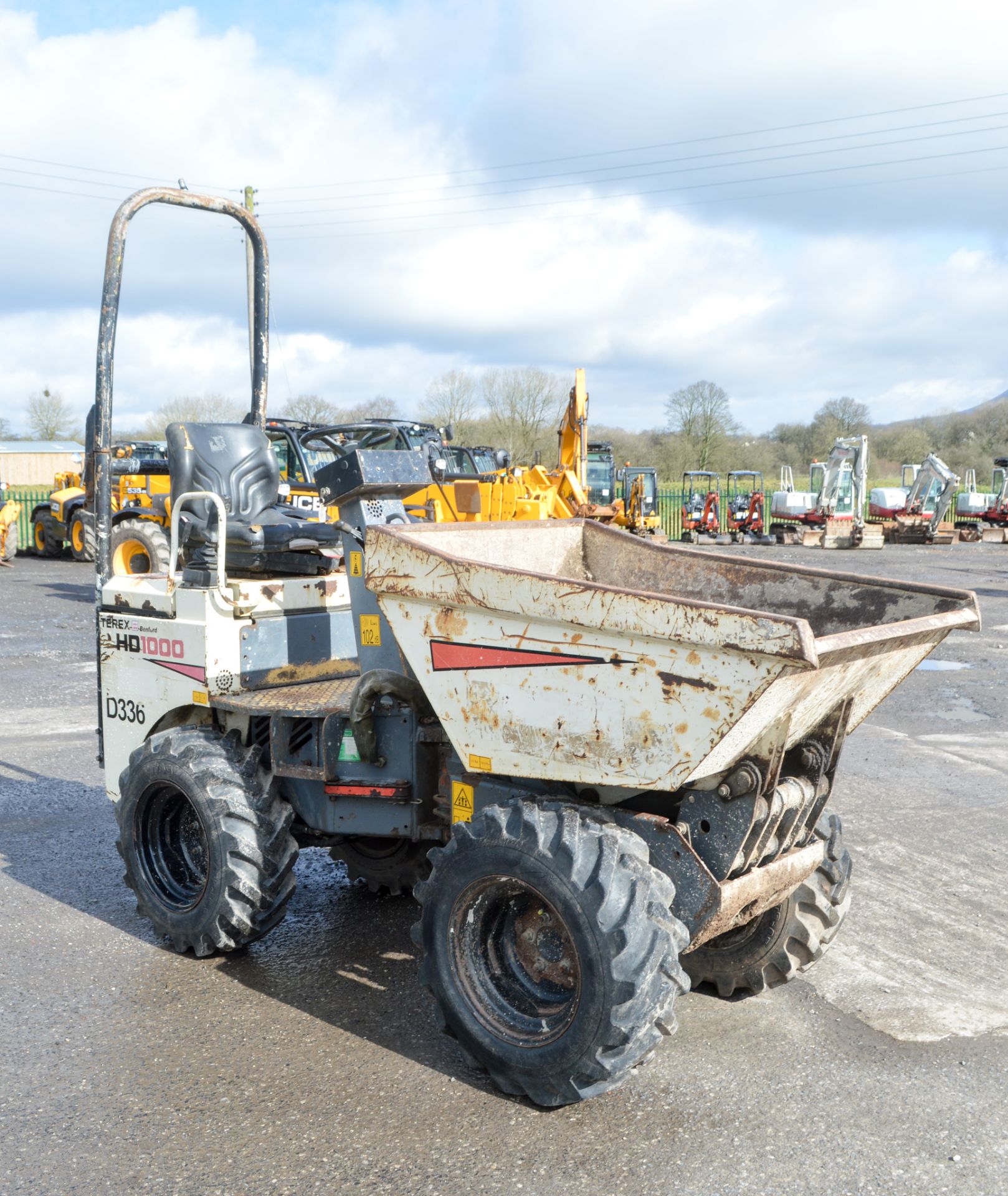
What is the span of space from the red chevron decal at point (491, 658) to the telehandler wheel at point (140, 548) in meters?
11.5

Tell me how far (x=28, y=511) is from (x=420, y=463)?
26009mm

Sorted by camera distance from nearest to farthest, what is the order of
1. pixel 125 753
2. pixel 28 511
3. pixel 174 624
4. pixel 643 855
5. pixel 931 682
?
1. pixel 643 855
2. pixel 174 624
3. pixel 125 753
4. pixel 931 682
5. pixel 28 511

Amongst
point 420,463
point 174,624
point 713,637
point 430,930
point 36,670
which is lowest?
point 36,670

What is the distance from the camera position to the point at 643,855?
10.6 ft

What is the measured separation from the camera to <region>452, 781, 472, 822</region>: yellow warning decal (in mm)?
3746

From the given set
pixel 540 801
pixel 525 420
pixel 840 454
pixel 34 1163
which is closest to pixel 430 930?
pixel 540 801

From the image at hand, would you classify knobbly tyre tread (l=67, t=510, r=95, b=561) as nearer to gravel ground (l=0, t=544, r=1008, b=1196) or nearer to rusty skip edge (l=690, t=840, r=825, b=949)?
gravel ground (l=0, t=544, r=1008, b=1196)

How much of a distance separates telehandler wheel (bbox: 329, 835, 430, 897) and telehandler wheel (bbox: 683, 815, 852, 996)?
130 centimetres

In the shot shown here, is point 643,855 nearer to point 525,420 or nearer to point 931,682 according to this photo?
point 931,682

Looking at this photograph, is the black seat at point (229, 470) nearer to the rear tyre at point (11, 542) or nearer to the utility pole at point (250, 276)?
the utility pole at point (250, 276)

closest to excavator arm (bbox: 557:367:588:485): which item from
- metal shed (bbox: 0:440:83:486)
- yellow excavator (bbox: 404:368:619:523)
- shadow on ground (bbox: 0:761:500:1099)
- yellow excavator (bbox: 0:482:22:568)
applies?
yellow excavator (bbox: 404:368:619:523)

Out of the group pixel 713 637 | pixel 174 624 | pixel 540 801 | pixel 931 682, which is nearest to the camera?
pixel 713 637

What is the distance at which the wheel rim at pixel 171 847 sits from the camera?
4.46 meters

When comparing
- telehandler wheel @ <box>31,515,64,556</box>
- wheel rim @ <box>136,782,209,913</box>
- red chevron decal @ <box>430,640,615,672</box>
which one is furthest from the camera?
telehandler wheel @ <box>31,515,64,556</box>
